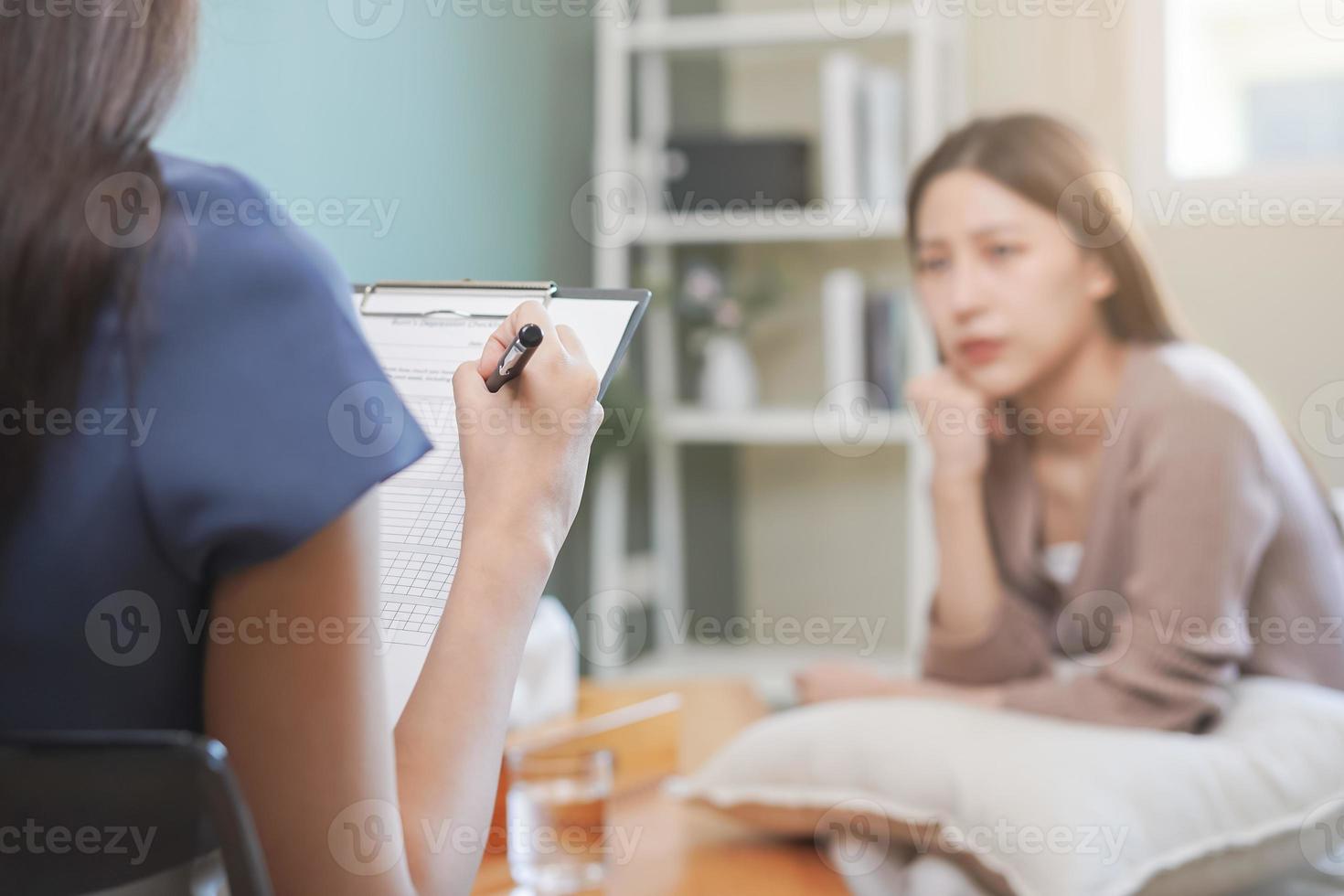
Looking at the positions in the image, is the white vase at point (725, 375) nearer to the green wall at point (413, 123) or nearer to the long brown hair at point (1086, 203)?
the green wall at point (413, 123)

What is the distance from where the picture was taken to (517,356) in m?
0.60

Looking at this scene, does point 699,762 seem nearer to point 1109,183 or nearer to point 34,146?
point 1109,183

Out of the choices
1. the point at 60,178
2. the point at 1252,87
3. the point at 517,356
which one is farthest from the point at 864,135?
the point at 60,178

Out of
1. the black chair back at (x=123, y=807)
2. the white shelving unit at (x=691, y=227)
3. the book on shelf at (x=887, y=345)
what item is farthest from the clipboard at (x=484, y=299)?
the book on shelf at (x=887, y=345)

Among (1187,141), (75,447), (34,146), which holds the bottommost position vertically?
(75,447)

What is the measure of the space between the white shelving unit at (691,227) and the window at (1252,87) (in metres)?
0.43

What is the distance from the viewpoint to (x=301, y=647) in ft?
1.65

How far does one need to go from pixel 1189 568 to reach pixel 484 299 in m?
0.85

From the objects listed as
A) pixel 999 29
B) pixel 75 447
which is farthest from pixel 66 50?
pixel 999 29

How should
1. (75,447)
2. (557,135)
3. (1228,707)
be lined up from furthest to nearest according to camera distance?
(557,135)
(1228,707)
(75,447)

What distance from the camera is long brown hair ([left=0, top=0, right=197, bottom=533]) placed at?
47 cm

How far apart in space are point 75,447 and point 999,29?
7.79ft

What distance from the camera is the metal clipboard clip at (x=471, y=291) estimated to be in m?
0.67

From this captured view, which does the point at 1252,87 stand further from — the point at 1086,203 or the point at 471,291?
the point at 471,291
